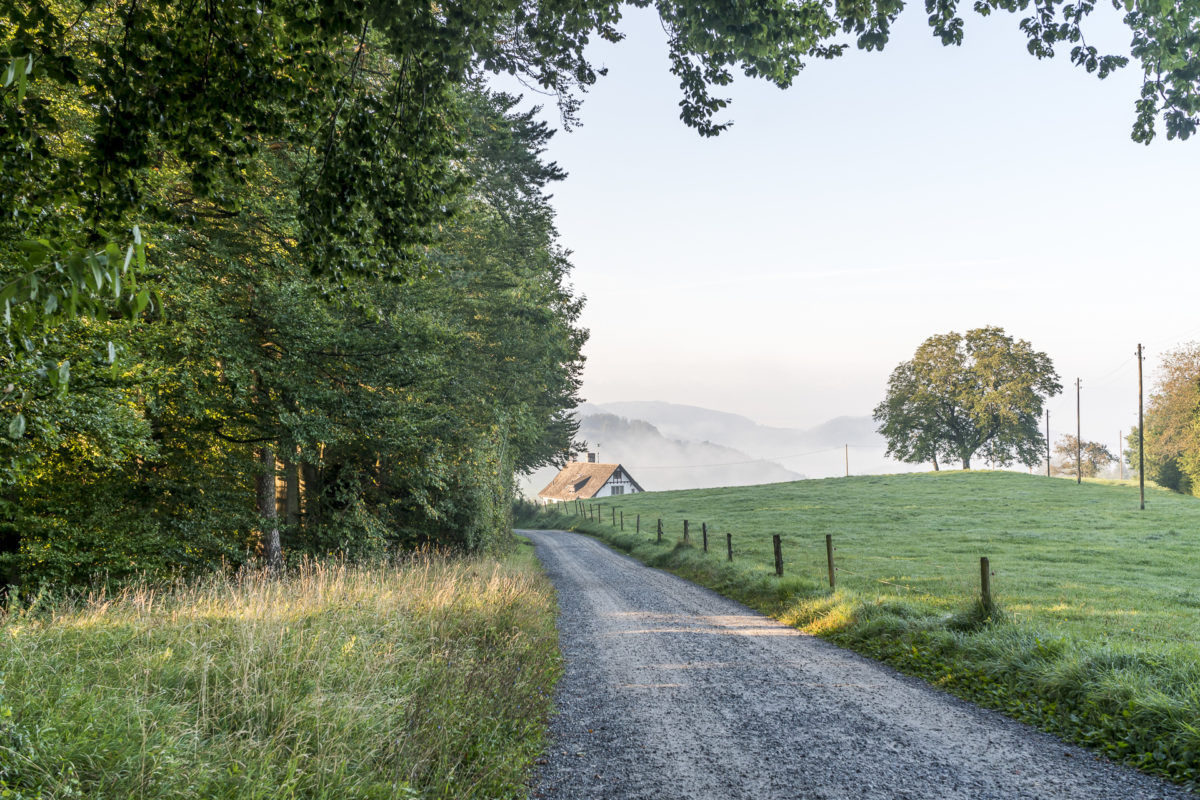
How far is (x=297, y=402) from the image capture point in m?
11.7

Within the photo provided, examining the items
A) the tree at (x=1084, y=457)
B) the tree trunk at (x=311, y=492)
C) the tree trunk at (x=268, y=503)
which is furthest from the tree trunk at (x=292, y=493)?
the tree at (x=1084, y=457)

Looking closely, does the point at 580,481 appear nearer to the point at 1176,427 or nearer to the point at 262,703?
the point at 1176,427

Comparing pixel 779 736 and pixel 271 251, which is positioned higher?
pixel 271 251

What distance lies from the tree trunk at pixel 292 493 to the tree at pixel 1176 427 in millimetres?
67094

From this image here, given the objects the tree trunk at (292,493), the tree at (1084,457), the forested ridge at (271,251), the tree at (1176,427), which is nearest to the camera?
the forested ridge at (271,251)

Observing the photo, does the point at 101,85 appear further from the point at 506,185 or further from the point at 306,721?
the point at 506,185

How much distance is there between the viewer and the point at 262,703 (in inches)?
176

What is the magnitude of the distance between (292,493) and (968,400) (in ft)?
200

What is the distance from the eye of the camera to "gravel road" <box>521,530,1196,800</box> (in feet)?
16.1

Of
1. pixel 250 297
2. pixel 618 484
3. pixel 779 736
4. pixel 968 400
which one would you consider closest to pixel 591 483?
pixel 618 484

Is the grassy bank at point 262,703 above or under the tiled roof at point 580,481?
above

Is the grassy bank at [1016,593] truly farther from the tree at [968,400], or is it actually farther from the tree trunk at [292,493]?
the tree at [968,400]

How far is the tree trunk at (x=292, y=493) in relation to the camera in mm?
15305

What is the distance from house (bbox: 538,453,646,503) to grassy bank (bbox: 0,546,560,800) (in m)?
69.3
